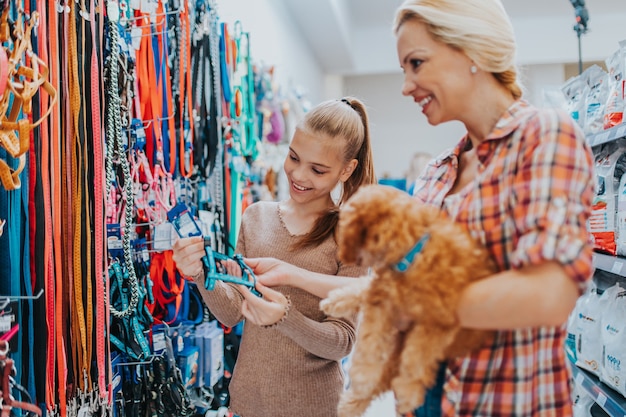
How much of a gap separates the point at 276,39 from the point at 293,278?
3.71 metres

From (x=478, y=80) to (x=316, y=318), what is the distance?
795mm

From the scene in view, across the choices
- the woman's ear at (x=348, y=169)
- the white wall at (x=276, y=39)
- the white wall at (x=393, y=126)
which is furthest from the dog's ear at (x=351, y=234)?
the white wall at (x=393, y=126)

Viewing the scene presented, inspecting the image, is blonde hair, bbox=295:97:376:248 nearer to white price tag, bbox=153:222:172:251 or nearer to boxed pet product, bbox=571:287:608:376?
white price tag, bbox=153:222:172:251

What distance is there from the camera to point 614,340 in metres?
2.03

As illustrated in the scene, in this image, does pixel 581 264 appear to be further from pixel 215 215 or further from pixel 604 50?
pixel 604 50

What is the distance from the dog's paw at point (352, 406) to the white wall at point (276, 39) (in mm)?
2274

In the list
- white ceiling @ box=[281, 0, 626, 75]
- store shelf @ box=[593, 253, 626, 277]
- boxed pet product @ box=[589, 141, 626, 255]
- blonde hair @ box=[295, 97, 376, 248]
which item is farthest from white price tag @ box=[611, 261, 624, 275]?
white ceiling @ box=[281, 0, 626, 75]

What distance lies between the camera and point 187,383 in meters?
2.04

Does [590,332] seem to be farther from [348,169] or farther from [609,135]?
[348,169]

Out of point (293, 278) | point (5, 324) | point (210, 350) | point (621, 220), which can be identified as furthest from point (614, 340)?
point (5, 324)

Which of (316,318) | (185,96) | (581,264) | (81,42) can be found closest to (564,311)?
(581,264)

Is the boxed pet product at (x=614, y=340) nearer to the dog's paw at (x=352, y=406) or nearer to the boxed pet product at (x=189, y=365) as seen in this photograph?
the dog's paw at (x=352, y=406)

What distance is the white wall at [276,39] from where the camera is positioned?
3539 mm

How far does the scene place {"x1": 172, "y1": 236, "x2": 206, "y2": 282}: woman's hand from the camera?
4.05ft
